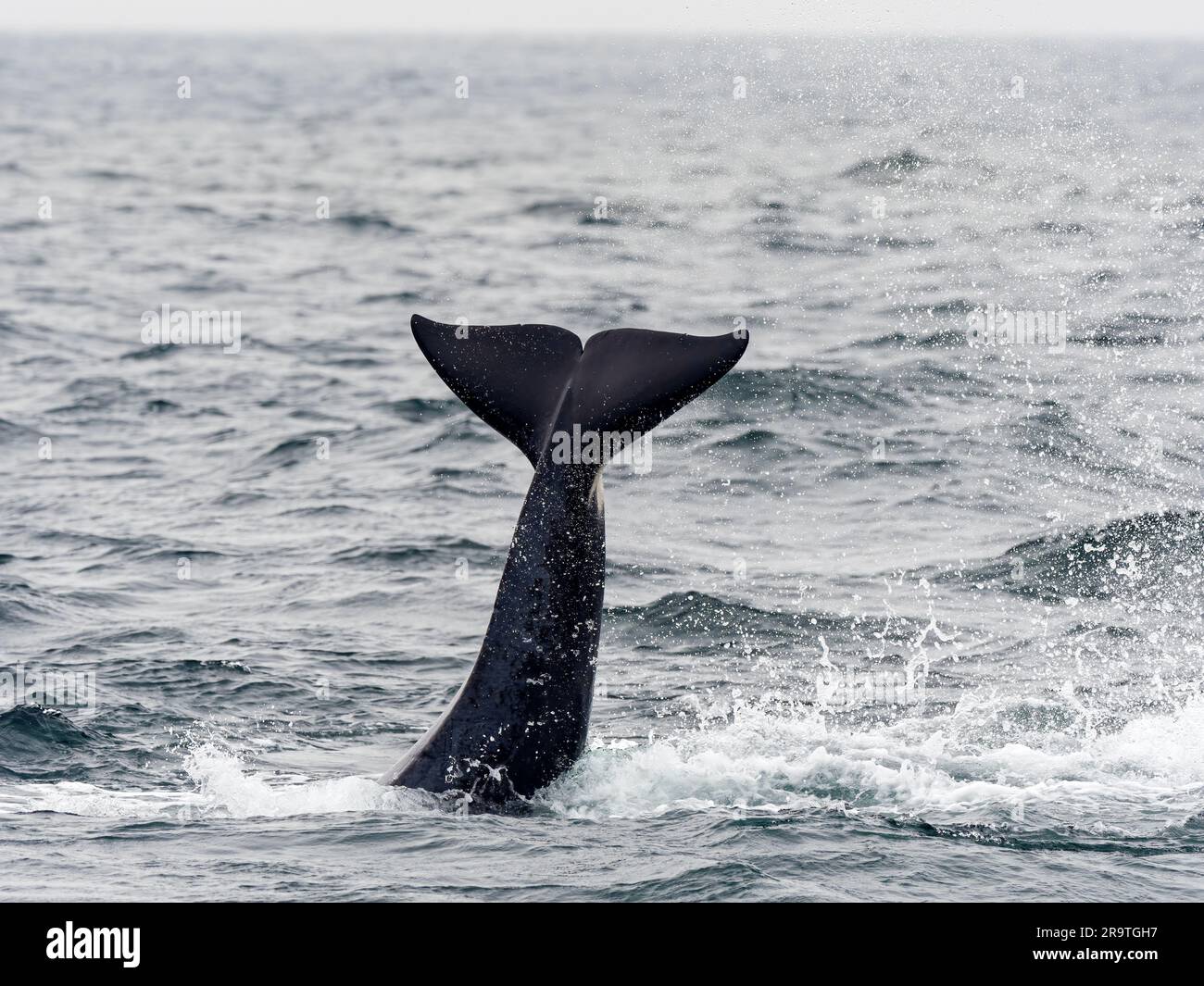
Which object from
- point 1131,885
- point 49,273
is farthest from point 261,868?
point 49,273

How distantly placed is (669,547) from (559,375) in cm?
→ 749

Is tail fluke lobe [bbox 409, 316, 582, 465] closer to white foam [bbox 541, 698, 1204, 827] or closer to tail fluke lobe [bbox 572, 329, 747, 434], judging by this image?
tail fluke lobe [bbox 572, 329, 747, 434]

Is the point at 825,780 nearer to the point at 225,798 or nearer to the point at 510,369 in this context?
the point at 510,369

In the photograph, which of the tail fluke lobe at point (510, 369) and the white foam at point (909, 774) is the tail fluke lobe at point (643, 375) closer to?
the tail fluke lobe at point (510, 369)

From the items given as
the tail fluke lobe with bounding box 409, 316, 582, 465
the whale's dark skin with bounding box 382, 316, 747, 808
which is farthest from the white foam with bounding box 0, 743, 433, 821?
the tail fluke lobe with bounding box 409, 316, 582, 465

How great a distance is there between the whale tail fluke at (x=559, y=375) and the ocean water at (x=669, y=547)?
2.51m

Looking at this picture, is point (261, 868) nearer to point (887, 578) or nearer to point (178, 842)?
point (178, 842)

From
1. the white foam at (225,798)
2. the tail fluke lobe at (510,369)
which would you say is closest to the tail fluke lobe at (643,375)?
the tail fluke lobe at (510,369)

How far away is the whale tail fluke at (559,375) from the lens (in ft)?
37.3

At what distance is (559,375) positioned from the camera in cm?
1189

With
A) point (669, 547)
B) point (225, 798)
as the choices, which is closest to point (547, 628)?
point (225, 798)

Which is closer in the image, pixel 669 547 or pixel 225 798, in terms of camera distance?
pixel 225 798

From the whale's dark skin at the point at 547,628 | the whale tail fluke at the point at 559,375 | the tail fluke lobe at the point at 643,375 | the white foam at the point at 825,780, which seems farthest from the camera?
the white foam at the point at 825,780

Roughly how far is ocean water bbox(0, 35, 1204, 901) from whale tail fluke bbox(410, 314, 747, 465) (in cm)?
251
